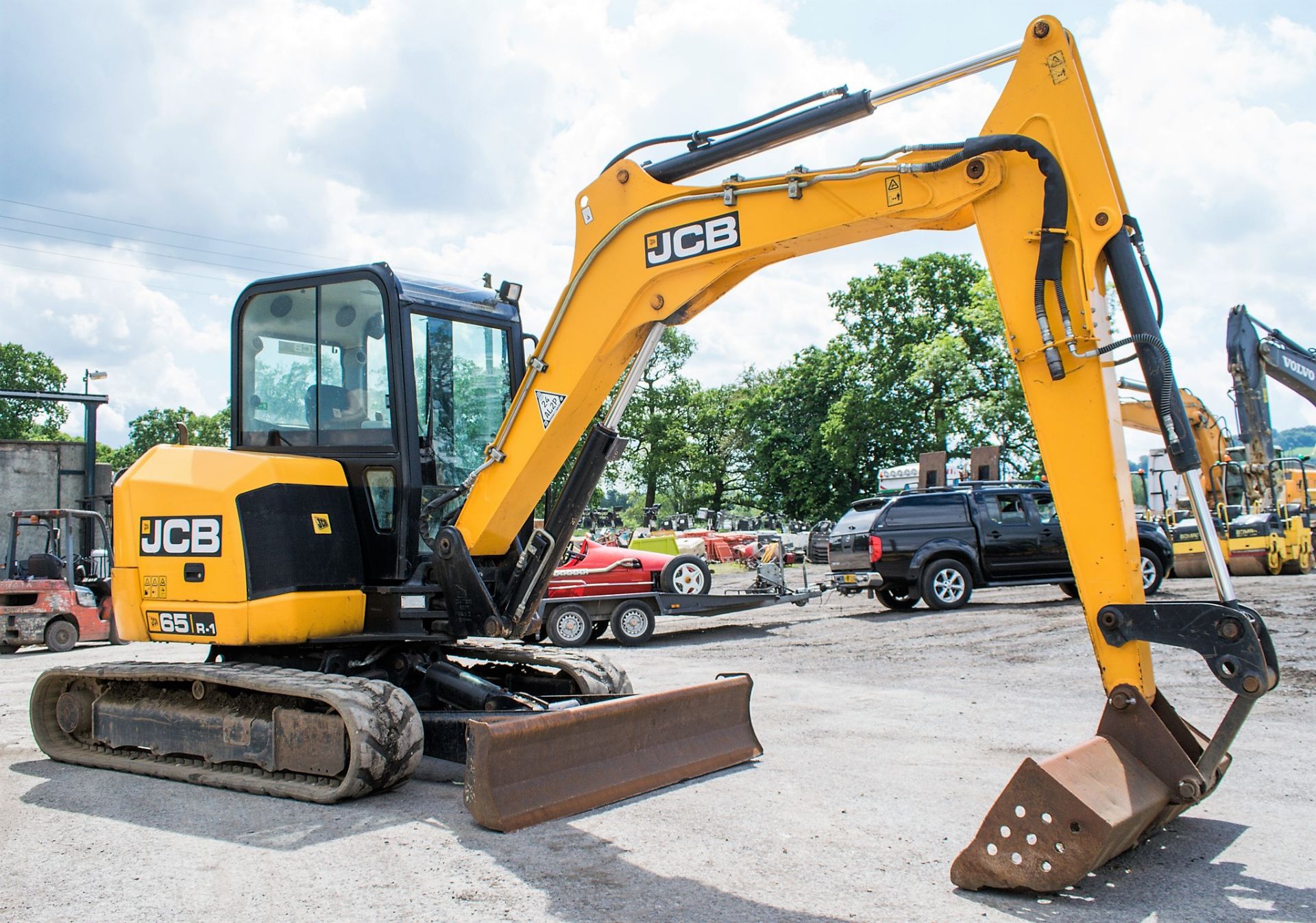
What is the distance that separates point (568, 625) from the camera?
14219 mm

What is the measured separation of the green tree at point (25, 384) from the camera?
71812 millimetres

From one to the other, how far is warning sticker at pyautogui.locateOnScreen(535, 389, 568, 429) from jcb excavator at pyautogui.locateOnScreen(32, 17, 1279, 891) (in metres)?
0.02

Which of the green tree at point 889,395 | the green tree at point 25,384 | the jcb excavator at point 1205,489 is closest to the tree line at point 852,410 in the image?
the green tree at point 889,395

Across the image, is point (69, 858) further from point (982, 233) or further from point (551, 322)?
point (982, 233)

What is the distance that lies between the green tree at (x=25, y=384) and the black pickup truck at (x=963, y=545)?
7141 cm

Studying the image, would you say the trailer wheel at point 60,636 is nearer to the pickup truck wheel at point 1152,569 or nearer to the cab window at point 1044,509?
the cab window at point 1044,509

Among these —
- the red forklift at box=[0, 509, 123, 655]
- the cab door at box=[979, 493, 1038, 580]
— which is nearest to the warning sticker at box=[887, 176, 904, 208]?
the cab door at box=[979, 493, 1038, 580]

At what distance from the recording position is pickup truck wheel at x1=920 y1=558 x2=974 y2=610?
16.1 m

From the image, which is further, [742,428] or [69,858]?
[742,428]

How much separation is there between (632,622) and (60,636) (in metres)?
8.97

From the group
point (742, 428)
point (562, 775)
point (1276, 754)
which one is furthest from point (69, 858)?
point (742, 428)

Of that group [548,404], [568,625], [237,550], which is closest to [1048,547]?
[568,625]

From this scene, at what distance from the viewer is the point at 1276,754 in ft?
21.2

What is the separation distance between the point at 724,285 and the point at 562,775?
2732 millimetres
